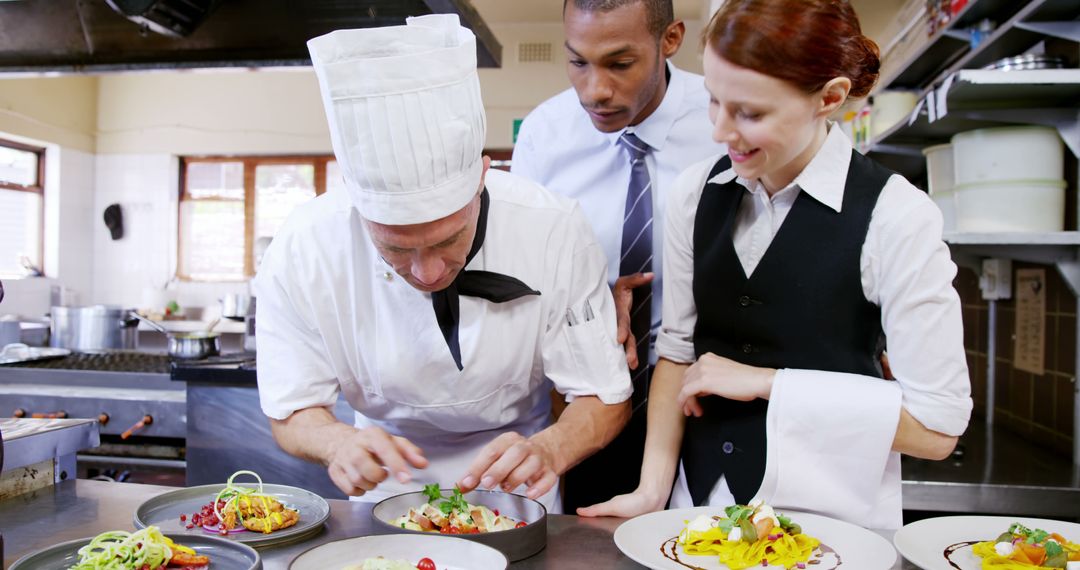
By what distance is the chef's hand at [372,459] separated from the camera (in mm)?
1363

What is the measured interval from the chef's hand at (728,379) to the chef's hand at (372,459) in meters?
0.48

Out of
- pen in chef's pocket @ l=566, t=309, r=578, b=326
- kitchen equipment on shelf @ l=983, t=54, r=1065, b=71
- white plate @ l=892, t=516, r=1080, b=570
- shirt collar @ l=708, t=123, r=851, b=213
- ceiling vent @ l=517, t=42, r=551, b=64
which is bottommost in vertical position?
white plate @ l=892, t=516, r=1080, b=570

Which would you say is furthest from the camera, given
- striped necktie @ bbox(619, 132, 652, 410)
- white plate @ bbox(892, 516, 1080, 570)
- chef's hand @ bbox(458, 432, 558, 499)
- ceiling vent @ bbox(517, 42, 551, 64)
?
ceiling vent @ bbox(517, 42, 551, 64)

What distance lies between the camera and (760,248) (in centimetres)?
153

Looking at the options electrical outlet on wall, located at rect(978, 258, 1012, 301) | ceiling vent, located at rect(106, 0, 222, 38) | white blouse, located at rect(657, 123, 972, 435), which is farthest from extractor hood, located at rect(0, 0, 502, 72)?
electrical outlet on wall, located at rect(978, 258, 1012, 301)

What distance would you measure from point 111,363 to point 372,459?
2.77 meters

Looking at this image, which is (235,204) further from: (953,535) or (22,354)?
(953,535)

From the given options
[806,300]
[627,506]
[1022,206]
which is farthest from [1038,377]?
[627,506]

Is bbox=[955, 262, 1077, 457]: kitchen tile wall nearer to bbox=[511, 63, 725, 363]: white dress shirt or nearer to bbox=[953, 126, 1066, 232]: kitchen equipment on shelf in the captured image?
bbox=[953, 126, 1066, 232]: kitchen equipment on shelf

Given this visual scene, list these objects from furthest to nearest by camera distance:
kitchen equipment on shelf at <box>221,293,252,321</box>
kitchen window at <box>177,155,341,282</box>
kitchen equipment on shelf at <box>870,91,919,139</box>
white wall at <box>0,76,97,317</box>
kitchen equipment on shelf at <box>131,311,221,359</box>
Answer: kitchen window at <box>177,155,341,282</box> < white wall at <box>0,76,97,317</box> < kitchen equipment on shelf at <box>221,293,252,321</box> < kitchen equipment on shelf at <box>131,311,221,359</box> < kitchen equipment on shelf at <box>870,91,919,139</box>

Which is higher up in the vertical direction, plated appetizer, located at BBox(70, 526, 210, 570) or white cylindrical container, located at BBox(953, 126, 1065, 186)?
white cylindrical container, located at BBox(953, 126, 1065, 186)

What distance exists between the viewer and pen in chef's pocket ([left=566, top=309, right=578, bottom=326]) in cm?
174

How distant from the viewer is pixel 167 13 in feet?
8.12

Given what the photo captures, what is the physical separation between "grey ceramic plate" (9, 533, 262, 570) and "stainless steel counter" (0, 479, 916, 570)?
0.08m
